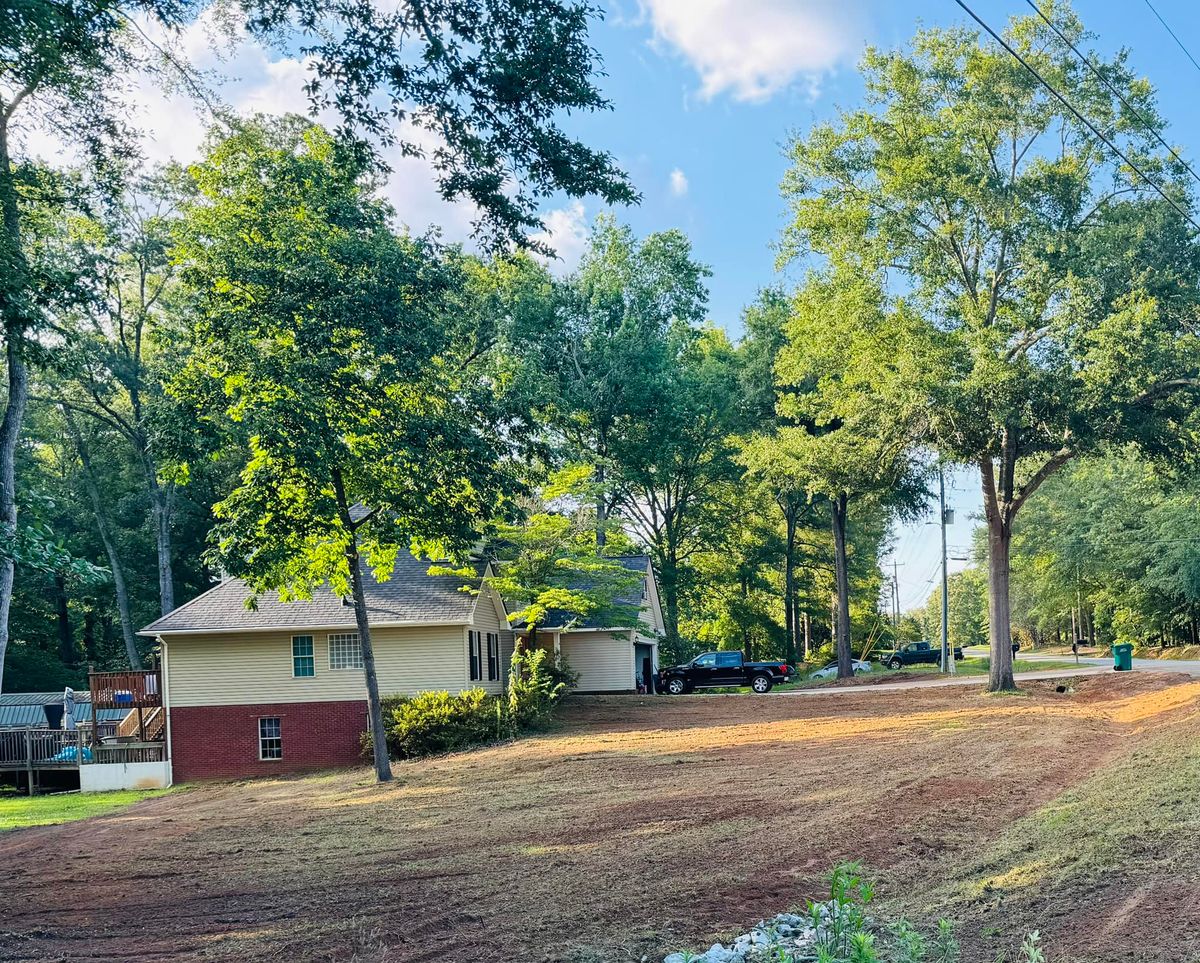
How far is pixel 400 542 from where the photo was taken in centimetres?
1930

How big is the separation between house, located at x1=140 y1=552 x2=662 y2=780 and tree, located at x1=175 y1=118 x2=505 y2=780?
287 inches

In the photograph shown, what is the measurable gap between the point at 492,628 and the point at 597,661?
390 inches

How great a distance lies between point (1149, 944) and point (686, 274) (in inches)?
1736

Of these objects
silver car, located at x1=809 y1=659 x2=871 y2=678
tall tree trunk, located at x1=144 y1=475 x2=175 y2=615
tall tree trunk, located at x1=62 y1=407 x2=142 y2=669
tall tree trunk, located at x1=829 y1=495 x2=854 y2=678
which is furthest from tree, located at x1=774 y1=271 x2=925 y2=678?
tall tree trunk, located at x1=62 y1=407 x2=142 y2=669

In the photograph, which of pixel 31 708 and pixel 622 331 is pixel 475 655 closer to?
pixel 31 708

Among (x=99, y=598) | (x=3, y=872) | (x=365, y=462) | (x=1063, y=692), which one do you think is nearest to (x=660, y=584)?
(x=1063, y=692)

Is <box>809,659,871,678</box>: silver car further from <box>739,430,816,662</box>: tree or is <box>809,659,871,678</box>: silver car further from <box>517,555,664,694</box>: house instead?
<box>517,555,664,694</box>: house

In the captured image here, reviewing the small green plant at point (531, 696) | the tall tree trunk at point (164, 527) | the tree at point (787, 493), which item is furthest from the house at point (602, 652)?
the tall tree trunk at point (164, 527)

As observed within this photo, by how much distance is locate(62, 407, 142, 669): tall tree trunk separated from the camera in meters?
42.0

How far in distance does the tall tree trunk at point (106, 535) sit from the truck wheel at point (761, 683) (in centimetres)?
2603

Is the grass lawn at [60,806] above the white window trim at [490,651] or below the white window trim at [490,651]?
below

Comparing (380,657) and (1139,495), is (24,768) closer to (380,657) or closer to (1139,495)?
(380,657)

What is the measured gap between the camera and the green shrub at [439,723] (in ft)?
75.4

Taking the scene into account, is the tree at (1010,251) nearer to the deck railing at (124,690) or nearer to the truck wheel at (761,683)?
the truck wheel at (761,683)
